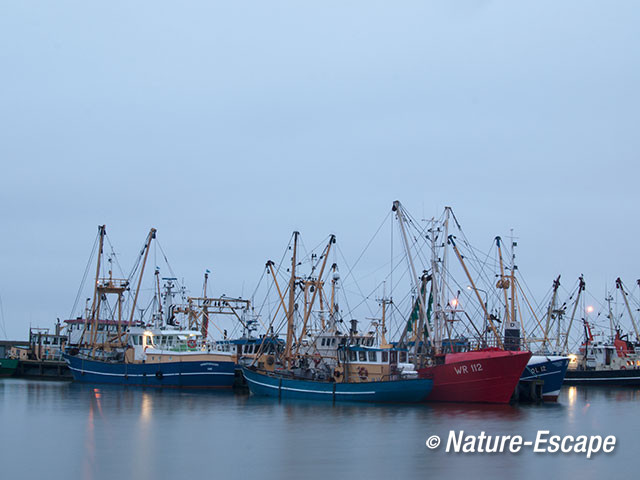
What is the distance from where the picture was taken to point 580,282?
289ft

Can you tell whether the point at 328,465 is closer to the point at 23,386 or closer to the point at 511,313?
the point at 23,386

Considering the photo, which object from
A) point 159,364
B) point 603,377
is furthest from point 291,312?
point 603,377

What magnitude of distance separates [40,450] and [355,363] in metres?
21.2

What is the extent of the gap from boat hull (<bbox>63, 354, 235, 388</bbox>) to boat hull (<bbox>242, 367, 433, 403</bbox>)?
34.0 feet

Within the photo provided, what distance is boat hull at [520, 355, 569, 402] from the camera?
50.8 metres

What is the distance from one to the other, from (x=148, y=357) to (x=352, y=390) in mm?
23753

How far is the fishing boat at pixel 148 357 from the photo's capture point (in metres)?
58.5

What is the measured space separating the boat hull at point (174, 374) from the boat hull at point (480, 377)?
18.8 meters

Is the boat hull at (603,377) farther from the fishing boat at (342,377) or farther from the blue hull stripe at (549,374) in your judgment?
the fishing boat at (342,377)

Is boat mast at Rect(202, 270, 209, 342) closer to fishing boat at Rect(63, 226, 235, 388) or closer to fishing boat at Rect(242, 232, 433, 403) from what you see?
fishing boat at Rect(63, 226, 235, 388)

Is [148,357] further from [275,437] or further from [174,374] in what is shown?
[275,437]

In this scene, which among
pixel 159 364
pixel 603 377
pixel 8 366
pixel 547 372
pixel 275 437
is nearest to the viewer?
pixel 275 437

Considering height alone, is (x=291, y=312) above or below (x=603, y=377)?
above

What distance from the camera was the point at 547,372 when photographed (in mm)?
51188
